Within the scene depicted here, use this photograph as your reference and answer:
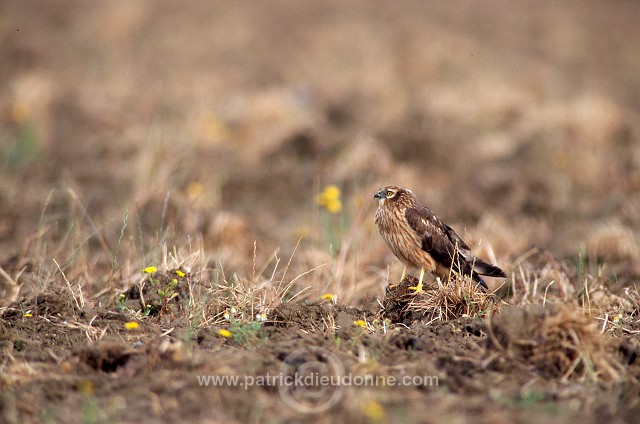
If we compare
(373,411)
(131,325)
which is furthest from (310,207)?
(373,411)

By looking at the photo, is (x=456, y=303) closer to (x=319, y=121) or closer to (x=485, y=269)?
(x=485, y=269)

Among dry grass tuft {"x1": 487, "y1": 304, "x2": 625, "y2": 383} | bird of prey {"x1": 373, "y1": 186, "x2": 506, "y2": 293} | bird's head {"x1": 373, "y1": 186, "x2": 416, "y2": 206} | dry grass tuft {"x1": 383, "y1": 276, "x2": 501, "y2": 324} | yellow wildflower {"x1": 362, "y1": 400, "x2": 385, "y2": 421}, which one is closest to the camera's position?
yellow wildflower {"x1": 362, "y1": 400, "x2": 385, "y2": 421}

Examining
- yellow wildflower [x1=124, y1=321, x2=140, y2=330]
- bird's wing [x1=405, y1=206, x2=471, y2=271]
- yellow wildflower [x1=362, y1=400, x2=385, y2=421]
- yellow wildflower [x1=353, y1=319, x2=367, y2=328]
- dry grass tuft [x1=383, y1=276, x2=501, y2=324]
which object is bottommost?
yellow wildflower [x1=124, y1=321, x2=140, y2=330]

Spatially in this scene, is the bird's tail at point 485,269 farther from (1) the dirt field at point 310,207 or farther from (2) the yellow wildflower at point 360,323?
(2) the yellow wildflower at point 360,323

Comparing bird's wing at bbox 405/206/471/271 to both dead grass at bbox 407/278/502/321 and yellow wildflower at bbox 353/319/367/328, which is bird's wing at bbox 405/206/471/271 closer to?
dead grass at bbox 407/278/502/321

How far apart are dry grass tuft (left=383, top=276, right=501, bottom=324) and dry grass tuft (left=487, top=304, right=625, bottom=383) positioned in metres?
0.82

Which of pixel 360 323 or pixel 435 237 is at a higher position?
pixel 435 237

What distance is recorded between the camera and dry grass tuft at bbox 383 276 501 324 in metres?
4.95

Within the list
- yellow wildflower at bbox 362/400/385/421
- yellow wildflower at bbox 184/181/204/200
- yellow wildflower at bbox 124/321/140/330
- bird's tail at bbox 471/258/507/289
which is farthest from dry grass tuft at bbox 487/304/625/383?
yellow wildflower at bbox 184/181/204/200

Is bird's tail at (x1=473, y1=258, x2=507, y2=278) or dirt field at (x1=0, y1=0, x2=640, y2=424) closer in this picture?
dirt field at (x1=0, y1=0, x2=640, y2=424)

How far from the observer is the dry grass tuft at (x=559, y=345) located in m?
3.95

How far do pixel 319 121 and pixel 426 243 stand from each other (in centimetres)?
708

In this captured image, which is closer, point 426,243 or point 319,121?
point 426,243

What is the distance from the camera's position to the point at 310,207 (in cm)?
938
